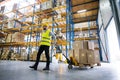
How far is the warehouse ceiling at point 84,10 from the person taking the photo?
11.9 m

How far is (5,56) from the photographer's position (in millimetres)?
11859

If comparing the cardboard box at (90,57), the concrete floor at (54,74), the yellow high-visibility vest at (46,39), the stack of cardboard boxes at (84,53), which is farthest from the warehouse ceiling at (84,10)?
the concrete floor at (54,74)

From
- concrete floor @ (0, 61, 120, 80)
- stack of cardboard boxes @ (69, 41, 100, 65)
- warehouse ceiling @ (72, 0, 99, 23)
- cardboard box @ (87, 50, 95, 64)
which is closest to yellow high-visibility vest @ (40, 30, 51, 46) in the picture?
concrete floor @ (0, 61, 120, 80)

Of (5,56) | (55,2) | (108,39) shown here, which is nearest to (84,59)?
(108,39)

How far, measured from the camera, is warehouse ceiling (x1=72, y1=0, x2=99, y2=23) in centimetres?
1193

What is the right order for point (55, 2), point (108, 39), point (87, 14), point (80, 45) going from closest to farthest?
point (80, 45) → point (108, 39) → point (55, 2) → point (87, 14)

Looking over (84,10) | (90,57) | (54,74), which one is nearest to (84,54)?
(90,57)

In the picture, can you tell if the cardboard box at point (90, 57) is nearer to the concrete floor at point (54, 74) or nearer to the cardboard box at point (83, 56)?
the cardboard box at point (83, 56)

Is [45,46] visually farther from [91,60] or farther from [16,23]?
[16,23]

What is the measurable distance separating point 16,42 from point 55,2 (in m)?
5.00

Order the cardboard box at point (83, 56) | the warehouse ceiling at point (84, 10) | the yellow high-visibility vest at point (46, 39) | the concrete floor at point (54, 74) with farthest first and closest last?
the warehouse ceiling at point (84, 10) < the cardboard box at point (83, 56) < the yellow high-visibility vest at point (46, 39) < the concrete floor at point (54, 74)

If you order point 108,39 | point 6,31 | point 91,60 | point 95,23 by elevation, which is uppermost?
point 95,23

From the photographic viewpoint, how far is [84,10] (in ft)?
43.4

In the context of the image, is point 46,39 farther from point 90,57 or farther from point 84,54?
point 90,57
